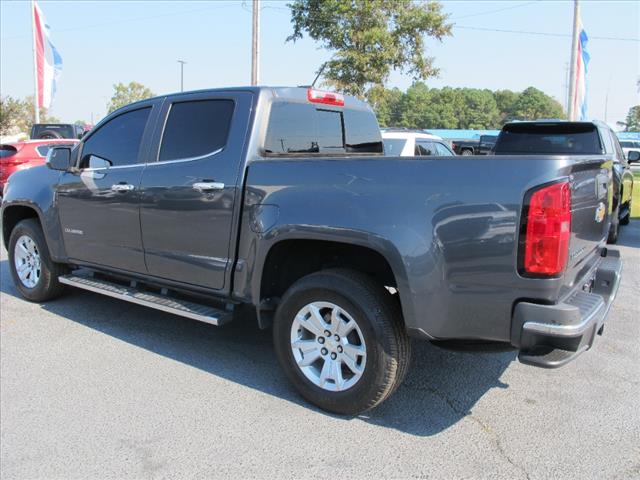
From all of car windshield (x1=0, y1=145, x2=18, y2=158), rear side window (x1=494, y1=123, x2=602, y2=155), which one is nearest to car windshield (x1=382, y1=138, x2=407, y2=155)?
rear side window (x1=494, y1=123, x2=602, y2=155)

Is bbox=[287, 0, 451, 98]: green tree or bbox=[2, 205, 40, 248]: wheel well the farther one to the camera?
bbox=[287, 0, 451, 98]: green tree

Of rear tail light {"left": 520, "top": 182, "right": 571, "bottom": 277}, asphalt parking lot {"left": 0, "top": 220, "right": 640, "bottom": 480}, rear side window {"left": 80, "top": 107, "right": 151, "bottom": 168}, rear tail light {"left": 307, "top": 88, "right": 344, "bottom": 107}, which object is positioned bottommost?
asphalt parking lot {"left": 0, "top": 220, "right": 640, "bottom": 480}

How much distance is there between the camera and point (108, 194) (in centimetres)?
460

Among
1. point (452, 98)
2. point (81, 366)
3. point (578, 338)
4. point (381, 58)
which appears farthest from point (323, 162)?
point (452, 98)

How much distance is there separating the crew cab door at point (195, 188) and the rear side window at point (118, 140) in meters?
0.28

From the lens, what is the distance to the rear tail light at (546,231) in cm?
263

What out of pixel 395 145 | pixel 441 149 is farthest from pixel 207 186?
pixel 441 149

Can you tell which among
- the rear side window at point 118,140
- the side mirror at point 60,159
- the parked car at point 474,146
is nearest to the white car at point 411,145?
the rear side window at point 118,140

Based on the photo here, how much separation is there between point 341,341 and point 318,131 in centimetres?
184

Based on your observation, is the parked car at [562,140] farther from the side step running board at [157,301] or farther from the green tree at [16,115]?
the green tree at [16,115]

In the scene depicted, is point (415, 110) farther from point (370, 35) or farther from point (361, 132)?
point (361, 132)

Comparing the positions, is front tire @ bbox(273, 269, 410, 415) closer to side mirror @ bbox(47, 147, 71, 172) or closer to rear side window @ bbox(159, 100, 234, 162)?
rear side window @ bbox(159, 100, 234, 162)

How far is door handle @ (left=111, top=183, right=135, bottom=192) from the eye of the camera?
4398mm

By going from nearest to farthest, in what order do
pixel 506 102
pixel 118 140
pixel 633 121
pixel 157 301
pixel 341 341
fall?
pixel 341 341 → pixel 157 301 → pixel 118 140 → pixel 633 121 → pixel 506 102
